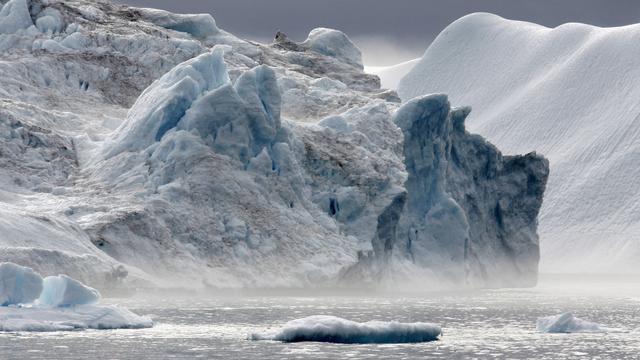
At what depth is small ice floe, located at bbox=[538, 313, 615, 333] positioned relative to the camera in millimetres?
46250

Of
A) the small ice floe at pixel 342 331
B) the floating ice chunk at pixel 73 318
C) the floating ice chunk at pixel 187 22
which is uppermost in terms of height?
the floating ice chunk at pixel 187 22

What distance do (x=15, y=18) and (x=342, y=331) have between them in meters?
45.8

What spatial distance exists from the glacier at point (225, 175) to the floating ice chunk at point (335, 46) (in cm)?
998

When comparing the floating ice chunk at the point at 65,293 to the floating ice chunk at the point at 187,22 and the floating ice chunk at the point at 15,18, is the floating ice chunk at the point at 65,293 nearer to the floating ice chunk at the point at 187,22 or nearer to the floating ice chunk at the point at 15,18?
the floating ice chunk at the point at 15,18

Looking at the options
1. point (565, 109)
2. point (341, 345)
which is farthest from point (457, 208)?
point (565, 109)

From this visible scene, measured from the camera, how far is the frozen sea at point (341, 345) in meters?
39.3

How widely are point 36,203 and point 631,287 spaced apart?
38.3 m

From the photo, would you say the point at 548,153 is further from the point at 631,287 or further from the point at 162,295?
the point at 162,295

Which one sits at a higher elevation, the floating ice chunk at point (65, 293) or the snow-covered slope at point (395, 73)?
the snow-covered slope at point (395, 73)

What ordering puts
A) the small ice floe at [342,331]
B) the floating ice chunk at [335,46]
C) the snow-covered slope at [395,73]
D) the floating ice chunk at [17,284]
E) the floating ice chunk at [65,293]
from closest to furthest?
the small ice floe at [342,331], the floating ice chunk at [65,293], the floating ice chunk at [17,284], the floating ice chunk at [335,46], the snow-covered slope at [395,73]

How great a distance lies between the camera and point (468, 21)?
145250 millimetres

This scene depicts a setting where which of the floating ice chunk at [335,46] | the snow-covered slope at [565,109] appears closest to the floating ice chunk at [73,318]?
the floating ice chunk at [335,46]

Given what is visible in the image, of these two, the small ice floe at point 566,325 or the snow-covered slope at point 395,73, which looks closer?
the small ice floe at point 566,325

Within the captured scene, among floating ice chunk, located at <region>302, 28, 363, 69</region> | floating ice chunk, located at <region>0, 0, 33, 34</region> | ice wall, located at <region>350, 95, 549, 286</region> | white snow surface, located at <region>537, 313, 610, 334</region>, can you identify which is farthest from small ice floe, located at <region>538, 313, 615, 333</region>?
floating ice chunk, located at <region>302, 28, 363, 69</region>
